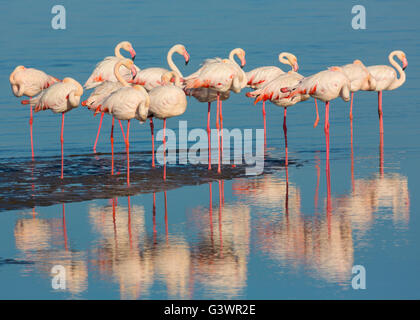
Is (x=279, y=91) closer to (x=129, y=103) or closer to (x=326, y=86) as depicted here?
(x=326, y=86)

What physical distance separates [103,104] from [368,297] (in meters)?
6.88

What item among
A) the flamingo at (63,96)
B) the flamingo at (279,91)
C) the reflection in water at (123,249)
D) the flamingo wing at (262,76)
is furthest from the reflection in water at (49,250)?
the flamingo wing at (262,76)

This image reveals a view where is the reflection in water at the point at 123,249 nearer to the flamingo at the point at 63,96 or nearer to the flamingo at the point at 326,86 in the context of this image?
the flamingo at the point at 63,96

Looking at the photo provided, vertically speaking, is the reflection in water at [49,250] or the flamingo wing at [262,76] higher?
the flamingo wing at [262,76]

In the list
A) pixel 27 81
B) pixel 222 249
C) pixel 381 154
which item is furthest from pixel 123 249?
pixel 27 81

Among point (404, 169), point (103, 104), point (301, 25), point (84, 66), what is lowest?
point (404, 169)

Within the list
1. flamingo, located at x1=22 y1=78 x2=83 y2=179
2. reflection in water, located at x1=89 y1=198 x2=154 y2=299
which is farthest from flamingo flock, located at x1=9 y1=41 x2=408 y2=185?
reflection in water, located at x1=89 y1=198 x2=154 y2=299

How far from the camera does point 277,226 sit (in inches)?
385

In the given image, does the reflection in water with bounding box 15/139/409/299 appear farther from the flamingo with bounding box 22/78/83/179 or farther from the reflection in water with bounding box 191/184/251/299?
the flamingo with bounding box 22/78/83/179

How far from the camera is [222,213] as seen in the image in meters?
10.5

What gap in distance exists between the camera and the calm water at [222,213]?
7898 millimetres

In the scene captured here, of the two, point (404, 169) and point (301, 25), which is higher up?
point (301, 25)
